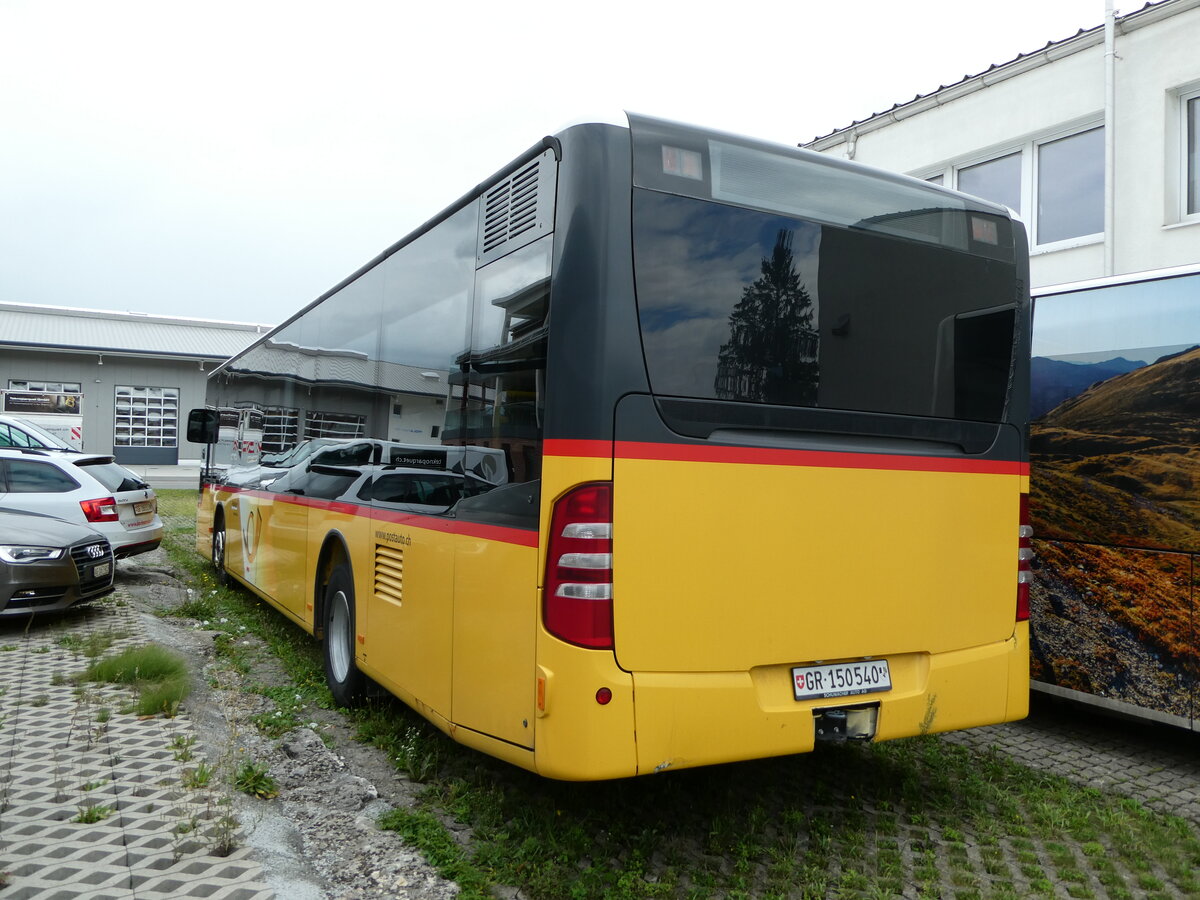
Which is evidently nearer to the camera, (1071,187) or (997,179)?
(1071,187)

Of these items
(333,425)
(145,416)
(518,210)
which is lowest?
(333,425)

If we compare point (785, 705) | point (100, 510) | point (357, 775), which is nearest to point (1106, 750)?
point (785, 705)

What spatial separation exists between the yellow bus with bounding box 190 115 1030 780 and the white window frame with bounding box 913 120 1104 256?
735cm

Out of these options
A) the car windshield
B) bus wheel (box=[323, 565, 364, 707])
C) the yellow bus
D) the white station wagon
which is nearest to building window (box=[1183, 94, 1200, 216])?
the yellow bus

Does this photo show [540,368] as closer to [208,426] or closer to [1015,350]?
[1015,350]

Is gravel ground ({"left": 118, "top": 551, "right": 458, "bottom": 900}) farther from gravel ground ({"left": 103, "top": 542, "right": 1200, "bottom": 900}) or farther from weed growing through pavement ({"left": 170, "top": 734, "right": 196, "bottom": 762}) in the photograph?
weed growing through pavement ({"left": 170, "top": 734, "right": 196, "bottom": 762})

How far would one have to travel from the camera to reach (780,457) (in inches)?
150

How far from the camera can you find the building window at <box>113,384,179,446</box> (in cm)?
3790

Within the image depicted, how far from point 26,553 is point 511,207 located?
6589 mm

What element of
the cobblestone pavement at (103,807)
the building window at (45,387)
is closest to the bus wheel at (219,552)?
the cobblestone pavement at (103,807)

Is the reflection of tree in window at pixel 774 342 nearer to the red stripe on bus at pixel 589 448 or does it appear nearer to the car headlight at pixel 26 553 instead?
the red stripe on bus at pixel 589 448

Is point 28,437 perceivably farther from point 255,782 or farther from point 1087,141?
point 1087,141

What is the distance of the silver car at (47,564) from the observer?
812 centimetres

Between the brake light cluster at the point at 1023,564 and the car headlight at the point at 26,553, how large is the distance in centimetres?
795
